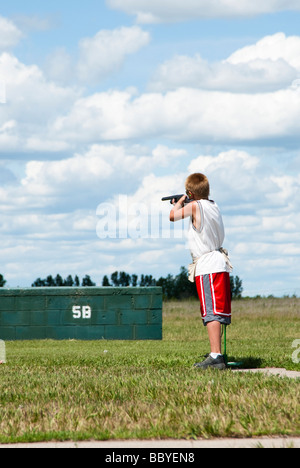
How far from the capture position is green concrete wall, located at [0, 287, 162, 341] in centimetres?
1866

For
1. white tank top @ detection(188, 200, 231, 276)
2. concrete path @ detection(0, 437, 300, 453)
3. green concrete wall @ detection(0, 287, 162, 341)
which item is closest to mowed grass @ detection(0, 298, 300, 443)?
concrete path @ detection(0, 437, 300, 453)

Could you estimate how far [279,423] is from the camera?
215 inches

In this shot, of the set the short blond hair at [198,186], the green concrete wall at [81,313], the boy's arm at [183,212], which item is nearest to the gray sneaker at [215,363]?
the boy's arm at [183,212]

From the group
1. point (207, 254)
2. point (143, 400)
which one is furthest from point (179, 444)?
point (207, 254)

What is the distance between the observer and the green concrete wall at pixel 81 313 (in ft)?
61.2

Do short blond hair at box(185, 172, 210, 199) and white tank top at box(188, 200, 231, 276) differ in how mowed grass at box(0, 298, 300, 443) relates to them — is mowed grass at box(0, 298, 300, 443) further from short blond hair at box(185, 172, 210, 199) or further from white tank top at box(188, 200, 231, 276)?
short blond hair at box(185, 172, 210, 199)

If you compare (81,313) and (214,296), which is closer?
(214,296)

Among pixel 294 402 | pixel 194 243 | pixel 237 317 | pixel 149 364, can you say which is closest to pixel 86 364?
pixel 149 364

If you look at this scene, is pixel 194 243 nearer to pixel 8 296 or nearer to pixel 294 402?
pixel 294 402

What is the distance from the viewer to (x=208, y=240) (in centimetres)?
815

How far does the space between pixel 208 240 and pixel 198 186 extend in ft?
2.09

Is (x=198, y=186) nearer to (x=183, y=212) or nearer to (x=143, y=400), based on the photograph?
(x=183, y=212)

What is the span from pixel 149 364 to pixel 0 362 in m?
2.48
